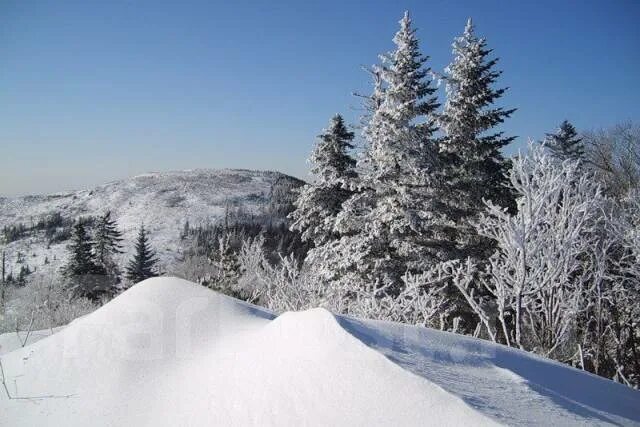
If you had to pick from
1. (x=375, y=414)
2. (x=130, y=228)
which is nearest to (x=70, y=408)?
(x=375, y=414)

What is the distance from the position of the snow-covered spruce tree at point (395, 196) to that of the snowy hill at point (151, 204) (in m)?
98.2

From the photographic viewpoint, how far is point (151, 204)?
157500 millimetres

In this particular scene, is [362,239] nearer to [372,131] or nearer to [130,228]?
[372,131]

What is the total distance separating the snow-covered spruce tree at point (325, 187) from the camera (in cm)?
1588

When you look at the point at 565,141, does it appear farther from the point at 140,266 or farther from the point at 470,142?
the point at 140,266

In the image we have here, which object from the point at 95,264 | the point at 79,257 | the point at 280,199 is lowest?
the point at 95,264

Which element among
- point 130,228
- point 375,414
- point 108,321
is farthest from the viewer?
point 130,228

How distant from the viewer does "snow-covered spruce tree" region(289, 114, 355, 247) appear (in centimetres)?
1588

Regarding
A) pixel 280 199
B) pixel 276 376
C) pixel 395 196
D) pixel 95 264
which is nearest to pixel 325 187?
pixel 395 196

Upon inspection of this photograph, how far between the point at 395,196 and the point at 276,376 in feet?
34.0

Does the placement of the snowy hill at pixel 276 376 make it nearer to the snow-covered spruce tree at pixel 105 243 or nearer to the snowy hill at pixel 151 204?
the snow-covered spruce tree at pixel 105 243

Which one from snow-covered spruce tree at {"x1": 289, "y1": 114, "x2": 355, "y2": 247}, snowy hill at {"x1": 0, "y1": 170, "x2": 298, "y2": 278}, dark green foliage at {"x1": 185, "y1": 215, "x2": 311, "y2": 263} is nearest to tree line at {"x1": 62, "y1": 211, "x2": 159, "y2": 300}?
snow-covered spruce tree at {"x1": 289, "y1": 114, "x2": 355, "y2": 247}

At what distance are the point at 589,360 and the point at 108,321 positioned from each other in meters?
8.99

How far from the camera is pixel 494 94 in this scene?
51.1 ft
